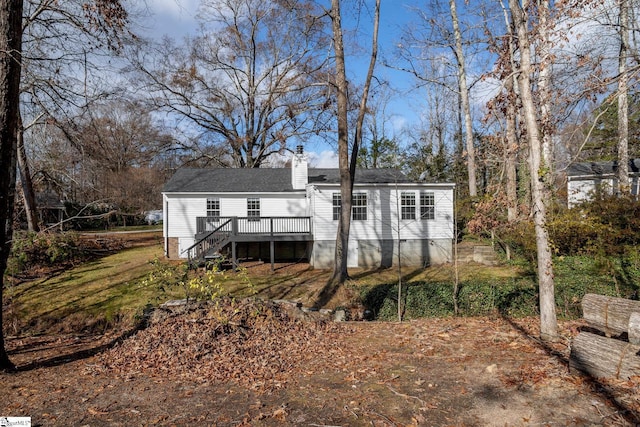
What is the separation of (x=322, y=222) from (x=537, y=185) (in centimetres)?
1258

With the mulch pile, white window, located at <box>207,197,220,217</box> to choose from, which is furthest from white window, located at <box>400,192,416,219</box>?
the mulch pile

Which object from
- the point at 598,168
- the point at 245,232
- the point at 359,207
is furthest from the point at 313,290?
the point at 598,168

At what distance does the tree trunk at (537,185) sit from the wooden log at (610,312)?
1.86 feet

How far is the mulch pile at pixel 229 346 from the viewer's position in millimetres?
5730

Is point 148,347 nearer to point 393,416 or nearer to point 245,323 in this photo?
point 245,323

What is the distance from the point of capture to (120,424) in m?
4.24

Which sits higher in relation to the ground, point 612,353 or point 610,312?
point 610,312

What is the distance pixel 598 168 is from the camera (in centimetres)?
2323

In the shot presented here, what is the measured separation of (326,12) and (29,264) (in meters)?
16.4

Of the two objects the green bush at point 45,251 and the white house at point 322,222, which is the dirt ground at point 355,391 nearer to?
the green bush at point 45,251

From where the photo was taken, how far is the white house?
18359mm

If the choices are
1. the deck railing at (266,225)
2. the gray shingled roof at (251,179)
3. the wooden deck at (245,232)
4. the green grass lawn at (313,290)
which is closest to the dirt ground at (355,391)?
the green grass lawn at (313,290)

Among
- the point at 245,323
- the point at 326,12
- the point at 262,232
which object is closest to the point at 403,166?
the point at 262,232

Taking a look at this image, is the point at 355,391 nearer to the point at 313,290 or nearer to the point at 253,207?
the point at 313,290
